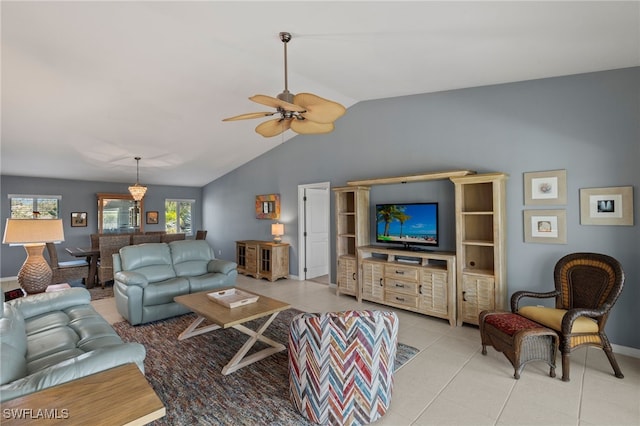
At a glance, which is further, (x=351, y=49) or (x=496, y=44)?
(x=351, y=49)

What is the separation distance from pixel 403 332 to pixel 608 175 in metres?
2.68

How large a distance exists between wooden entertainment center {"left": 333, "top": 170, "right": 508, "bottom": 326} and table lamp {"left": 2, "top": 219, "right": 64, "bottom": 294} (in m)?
3.75

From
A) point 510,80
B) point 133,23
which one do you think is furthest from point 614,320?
point 133,23

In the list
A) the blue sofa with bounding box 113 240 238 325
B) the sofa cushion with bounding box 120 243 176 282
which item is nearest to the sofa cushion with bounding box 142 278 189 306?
the blue sofa with bounding box 113 240 238 325

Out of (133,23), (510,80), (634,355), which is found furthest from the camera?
(510,80)

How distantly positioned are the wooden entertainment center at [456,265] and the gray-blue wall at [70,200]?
254 inches

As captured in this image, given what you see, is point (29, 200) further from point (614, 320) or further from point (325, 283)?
point (614, 320)

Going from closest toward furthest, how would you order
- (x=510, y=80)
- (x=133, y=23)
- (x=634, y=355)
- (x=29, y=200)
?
(x=133, y=23) → (x=634, y=355) → (x=510, y=80) → (x=29, y=200)

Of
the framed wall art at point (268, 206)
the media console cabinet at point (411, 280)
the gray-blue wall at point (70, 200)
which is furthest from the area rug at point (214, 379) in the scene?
the gray-blue wall at point (70, 200)

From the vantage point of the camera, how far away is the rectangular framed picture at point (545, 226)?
3315 millimetres

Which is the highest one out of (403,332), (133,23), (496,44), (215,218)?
(133,23)

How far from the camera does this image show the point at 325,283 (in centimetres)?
604

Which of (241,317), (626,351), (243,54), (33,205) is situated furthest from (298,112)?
(33,205)

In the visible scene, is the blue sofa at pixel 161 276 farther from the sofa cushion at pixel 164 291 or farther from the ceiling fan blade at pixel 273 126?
the ceiling fan blade at pixel 273 126
